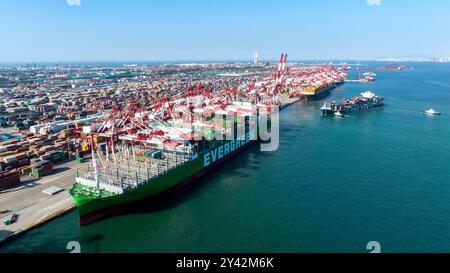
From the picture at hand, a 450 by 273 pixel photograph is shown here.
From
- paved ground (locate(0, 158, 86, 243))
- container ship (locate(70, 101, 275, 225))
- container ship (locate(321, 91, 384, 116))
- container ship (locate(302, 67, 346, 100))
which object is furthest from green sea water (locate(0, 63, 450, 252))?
container ship (locate(302, 67, 346, 100))

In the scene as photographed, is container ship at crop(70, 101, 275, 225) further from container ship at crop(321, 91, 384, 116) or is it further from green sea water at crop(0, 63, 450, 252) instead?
container ship at crop(321, 91, 384, 116)

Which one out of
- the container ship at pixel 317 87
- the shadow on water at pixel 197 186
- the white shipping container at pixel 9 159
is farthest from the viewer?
the container ship at pixel 317 87

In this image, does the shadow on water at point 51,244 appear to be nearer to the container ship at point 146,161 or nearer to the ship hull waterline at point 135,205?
the ship hull waterline at point 135,205

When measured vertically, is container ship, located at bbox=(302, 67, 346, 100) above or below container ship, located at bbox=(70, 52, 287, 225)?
above

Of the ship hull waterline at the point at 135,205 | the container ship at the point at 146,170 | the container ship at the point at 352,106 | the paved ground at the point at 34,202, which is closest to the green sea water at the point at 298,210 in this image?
the ship hull waterline at the point at 135,205

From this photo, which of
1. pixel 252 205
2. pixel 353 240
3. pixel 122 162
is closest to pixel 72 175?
pixel 122 162

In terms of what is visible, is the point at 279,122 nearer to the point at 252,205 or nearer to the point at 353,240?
the point at 252,205
